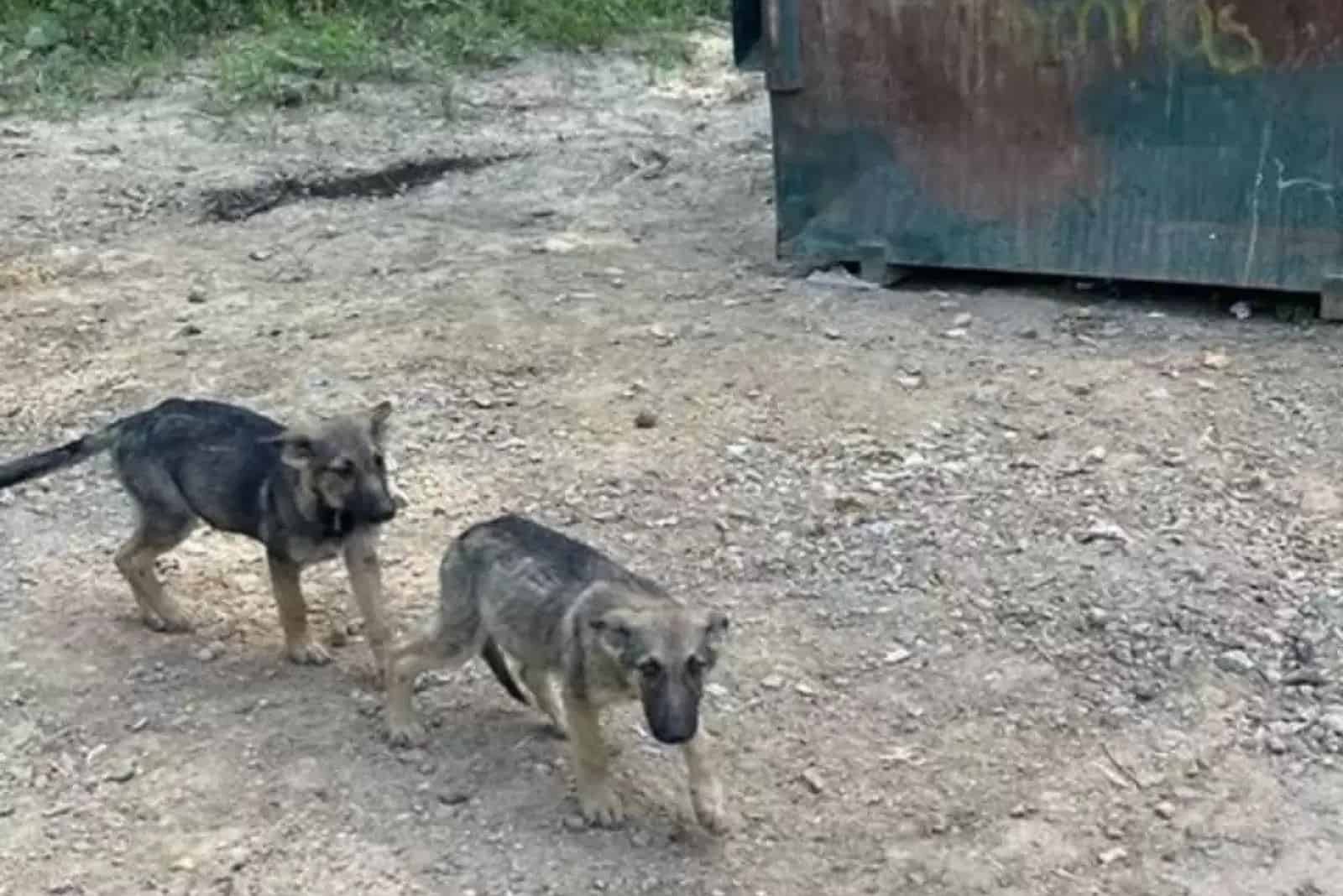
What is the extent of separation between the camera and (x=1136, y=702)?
5.20 meters

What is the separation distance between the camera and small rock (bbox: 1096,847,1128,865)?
4.62 m

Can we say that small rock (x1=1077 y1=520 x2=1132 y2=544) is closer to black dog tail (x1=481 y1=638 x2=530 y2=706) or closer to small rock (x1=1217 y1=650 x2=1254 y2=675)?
small rock (x1=1217 y1=650 x2=1254 y2=675)

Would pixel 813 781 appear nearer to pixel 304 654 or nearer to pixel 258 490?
pixel 304 654

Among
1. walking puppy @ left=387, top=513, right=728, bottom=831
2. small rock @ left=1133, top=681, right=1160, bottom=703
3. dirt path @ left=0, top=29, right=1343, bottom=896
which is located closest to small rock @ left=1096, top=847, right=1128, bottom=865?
dirt path @ left=0, top=29, right=1343, bottom=896

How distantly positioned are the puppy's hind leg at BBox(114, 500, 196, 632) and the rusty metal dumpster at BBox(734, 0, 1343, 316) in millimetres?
3268

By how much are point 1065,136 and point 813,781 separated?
11.5 feet

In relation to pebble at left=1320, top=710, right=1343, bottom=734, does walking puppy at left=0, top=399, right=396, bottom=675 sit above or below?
above

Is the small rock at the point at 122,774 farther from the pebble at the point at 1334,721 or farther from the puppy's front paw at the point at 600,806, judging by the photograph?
the pebble at the point at 1334,721

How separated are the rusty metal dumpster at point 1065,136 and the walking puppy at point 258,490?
2976mm

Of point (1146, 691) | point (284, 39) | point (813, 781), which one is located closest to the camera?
point (813, 781)

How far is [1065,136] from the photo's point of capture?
776cm

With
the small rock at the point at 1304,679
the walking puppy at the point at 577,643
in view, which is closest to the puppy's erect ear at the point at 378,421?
the walking puppy at the point at 577,643

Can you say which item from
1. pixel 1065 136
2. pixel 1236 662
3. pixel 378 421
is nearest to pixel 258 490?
pixel 378 421

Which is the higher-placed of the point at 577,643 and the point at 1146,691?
the point at 577,643
